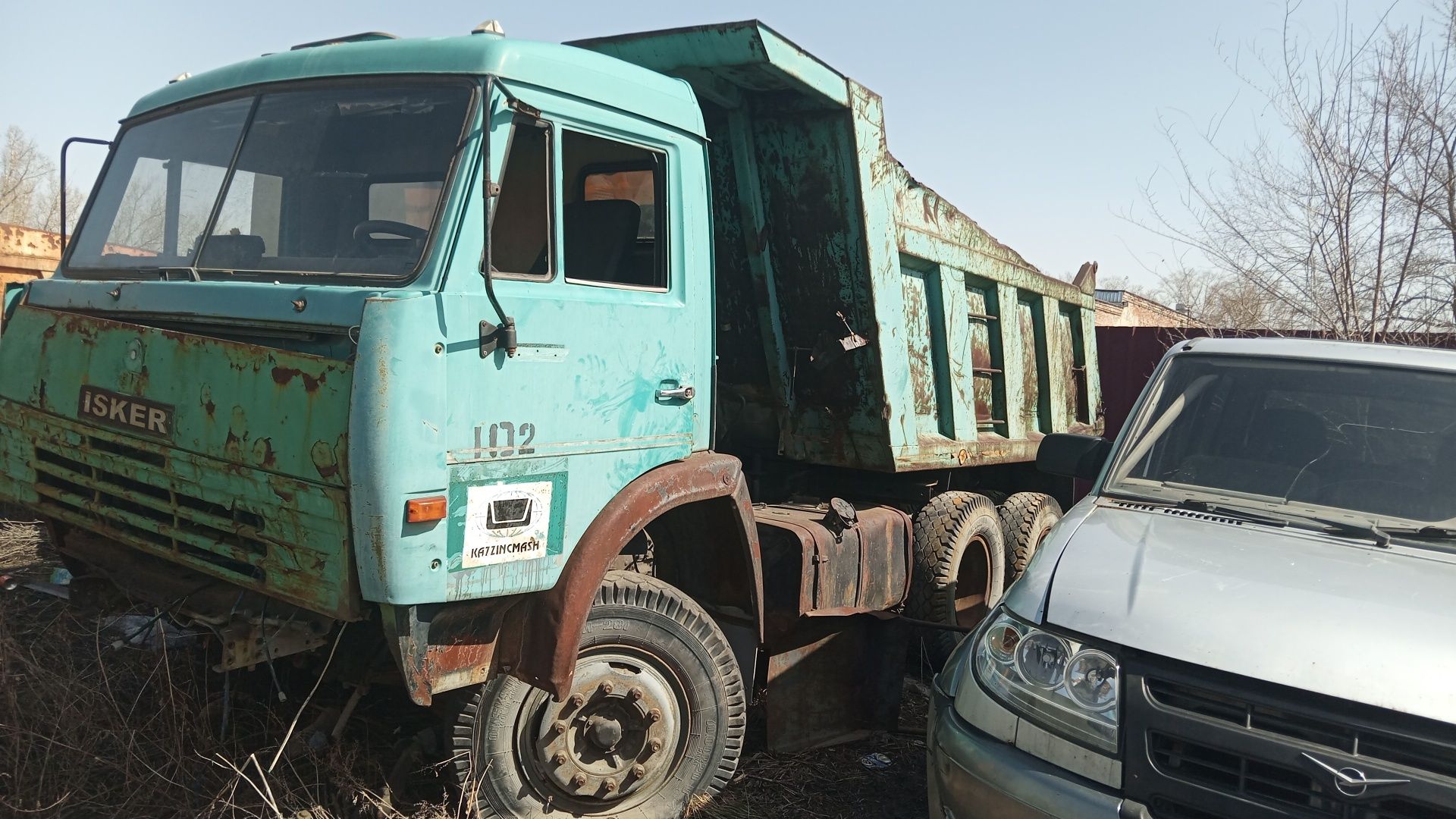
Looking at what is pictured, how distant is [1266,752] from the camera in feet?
7.15

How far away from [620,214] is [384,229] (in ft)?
3.04

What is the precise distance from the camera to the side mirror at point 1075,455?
3.62m

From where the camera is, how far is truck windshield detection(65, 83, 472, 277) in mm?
2926

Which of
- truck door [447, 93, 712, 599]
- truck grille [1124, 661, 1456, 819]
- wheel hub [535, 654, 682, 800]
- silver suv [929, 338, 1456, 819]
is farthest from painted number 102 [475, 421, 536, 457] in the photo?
truck grille [1124, 661, 1456, 819]

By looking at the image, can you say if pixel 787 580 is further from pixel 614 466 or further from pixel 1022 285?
pixel 1022 285

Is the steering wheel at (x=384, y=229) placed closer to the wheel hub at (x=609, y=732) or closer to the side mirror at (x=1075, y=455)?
the wheel hub at (x=609, y=732)

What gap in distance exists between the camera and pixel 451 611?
2826 mm

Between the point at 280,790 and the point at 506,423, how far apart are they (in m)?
1.47

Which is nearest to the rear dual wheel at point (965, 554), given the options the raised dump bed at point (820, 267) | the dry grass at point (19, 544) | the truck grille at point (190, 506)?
the raised dump bed at point (820, 267)

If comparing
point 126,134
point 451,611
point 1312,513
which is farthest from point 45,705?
point 1312,513

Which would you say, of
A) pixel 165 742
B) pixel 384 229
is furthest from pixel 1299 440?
pixel 165 742

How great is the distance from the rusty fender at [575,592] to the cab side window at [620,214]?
722 millimetres

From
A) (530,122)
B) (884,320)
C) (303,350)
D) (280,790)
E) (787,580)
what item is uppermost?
(530,122)

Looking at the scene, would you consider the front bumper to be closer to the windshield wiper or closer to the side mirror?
the windshield wiper
